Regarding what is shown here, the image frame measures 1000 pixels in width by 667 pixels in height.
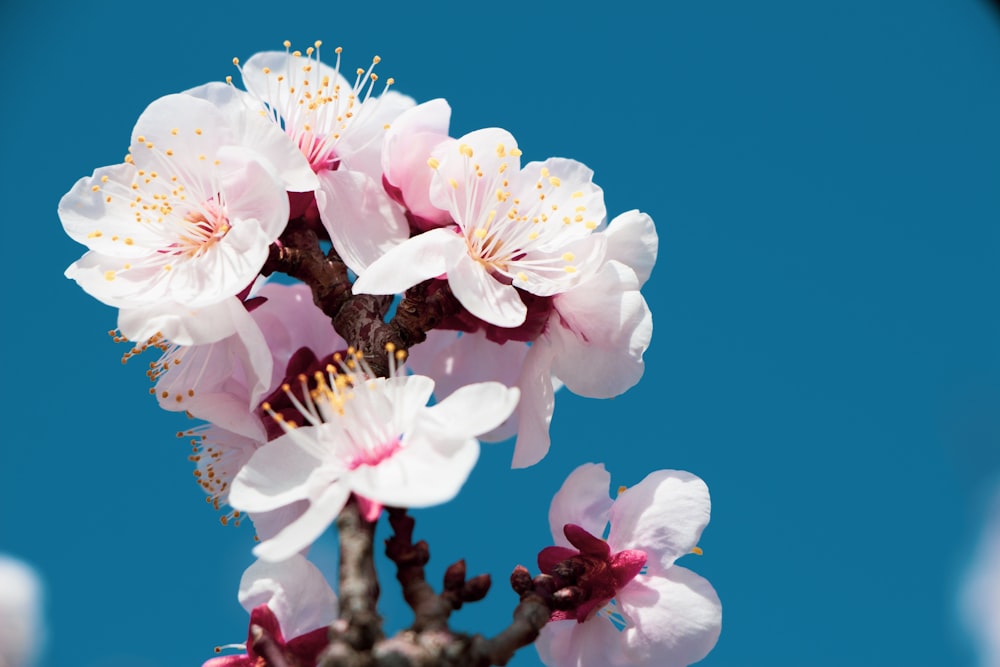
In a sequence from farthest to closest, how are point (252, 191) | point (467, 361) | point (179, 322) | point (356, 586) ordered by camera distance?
point (467, 361) < point (252, 191) < point (179, 322) < point (356, 586)

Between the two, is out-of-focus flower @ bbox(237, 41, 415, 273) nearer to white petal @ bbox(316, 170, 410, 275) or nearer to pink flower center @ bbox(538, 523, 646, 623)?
white petal @ bbox(316, 170, 410, 275)

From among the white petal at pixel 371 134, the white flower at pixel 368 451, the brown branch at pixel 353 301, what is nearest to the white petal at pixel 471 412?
the white flower at pixel 368 451

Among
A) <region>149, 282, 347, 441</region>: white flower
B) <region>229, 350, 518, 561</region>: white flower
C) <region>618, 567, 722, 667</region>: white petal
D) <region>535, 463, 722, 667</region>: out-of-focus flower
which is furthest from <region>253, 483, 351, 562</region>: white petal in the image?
<region>618, 567, 722, 667</region>: white petal

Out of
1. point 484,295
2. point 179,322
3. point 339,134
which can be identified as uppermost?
point 339,134

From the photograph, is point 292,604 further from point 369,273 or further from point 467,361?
point 467,361

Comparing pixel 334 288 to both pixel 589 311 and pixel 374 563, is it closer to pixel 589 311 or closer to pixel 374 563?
pixel 589 311

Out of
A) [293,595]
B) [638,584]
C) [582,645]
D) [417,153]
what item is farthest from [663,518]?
[417,153]

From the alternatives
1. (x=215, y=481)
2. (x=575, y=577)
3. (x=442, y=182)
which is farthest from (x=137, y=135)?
(x=575, y=577)
